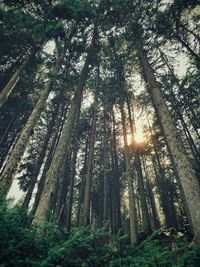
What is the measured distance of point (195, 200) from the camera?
25.6ft

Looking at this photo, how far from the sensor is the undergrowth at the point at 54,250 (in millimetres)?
2916

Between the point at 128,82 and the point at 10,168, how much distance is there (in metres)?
14.7

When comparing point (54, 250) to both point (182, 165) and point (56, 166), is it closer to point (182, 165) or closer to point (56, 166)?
point (182, 165)

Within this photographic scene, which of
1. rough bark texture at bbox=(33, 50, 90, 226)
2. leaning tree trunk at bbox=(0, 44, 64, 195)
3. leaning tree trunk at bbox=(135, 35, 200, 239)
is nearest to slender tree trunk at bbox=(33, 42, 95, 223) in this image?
rough bark texture at bbox=(33, 50, 90, 226)

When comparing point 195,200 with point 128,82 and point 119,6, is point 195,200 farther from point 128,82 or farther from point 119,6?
point 128,82

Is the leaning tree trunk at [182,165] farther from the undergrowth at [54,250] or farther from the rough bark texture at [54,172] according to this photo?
the rough bark texture at [54,172]

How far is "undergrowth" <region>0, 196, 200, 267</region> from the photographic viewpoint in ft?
9.57

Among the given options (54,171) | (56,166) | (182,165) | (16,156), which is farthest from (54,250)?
(16,156)

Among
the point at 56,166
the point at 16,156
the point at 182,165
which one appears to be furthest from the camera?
the point at 56,166

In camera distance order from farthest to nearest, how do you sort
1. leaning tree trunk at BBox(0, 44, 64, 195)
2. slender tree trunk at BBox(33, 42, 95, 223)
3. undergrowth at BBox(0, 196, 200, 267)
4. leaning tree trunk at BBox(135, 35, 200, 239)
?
leaning tree trunk at BBox(0, 44, 64, 195) < slender tree trunk at BBox(33, 42, 95, 223) < leaning tree trunk at BBox(135, 35, 200, 239) < undergrowth at BBox(0, 196, 200, 267)

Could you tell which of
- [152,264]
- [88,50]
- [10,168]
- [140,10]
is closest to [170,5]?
[140,10]

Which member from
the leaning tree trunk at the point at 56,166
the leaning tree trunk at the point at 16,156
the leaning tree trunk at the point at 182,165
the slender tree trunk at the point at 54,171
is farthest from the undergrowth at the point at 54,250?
the leaning tree trunk at the point at 16,156

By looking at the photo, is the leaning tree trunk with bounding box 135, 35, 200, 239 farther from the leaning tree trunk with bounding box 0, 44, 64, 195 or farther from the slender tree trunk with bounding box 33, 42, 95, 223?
the leaning tree trunk with bounding box 0, 44, 64, 195

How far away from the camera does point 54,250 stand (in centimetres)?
298
